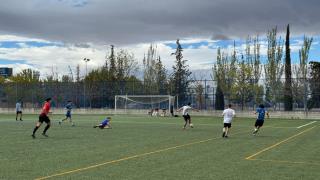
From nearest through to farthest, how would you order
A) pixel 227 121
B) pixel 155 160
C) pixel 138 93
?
pixel 155 160 → pixel 227 121 → pixel 138 93

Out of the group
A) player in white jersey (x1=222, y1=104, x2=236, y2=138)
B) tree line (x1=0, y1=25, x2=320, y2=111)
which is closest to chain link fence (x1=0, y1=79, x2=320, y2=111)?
tree line (x1=0, y1=25, x2=320, y2=111)

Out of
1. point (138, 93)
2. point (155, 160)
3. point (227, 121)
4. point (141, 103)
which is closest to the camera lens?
point (155, 160)

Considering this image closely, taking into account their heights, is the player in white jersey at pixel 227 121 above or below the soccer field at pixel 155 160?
above

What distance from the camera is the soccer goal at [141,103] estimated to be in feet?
195

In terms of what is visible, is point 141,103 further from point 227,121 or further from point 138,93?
point 227,121

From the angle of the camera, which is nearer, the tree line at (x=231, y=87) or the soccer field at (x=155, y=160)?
the soccer field at (x=155, y=160)

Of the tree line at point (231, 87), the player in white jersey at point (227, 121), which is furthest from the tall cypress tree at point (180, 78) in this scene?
the player in white jersey at point (227, 121)

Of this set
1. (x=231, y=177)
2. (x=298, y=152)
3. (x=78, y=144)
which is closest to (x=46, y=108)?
(x=78, y=144)

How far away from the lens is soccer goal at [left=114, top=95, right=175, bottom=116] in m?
59.3

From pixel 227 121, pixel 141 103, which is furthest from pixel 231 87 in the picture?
pixel 227 121

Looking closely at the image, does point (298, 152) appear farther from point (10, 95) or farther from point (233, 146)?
point (10, 95)

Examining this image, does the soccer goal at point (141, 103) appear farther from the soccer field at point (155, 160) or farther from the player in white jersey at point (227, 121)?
the soccer field at point (155, 160)

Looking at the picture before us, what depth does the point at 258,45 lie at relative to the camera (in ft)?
229

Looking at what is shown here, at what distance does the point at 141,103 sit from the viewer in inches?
2384
